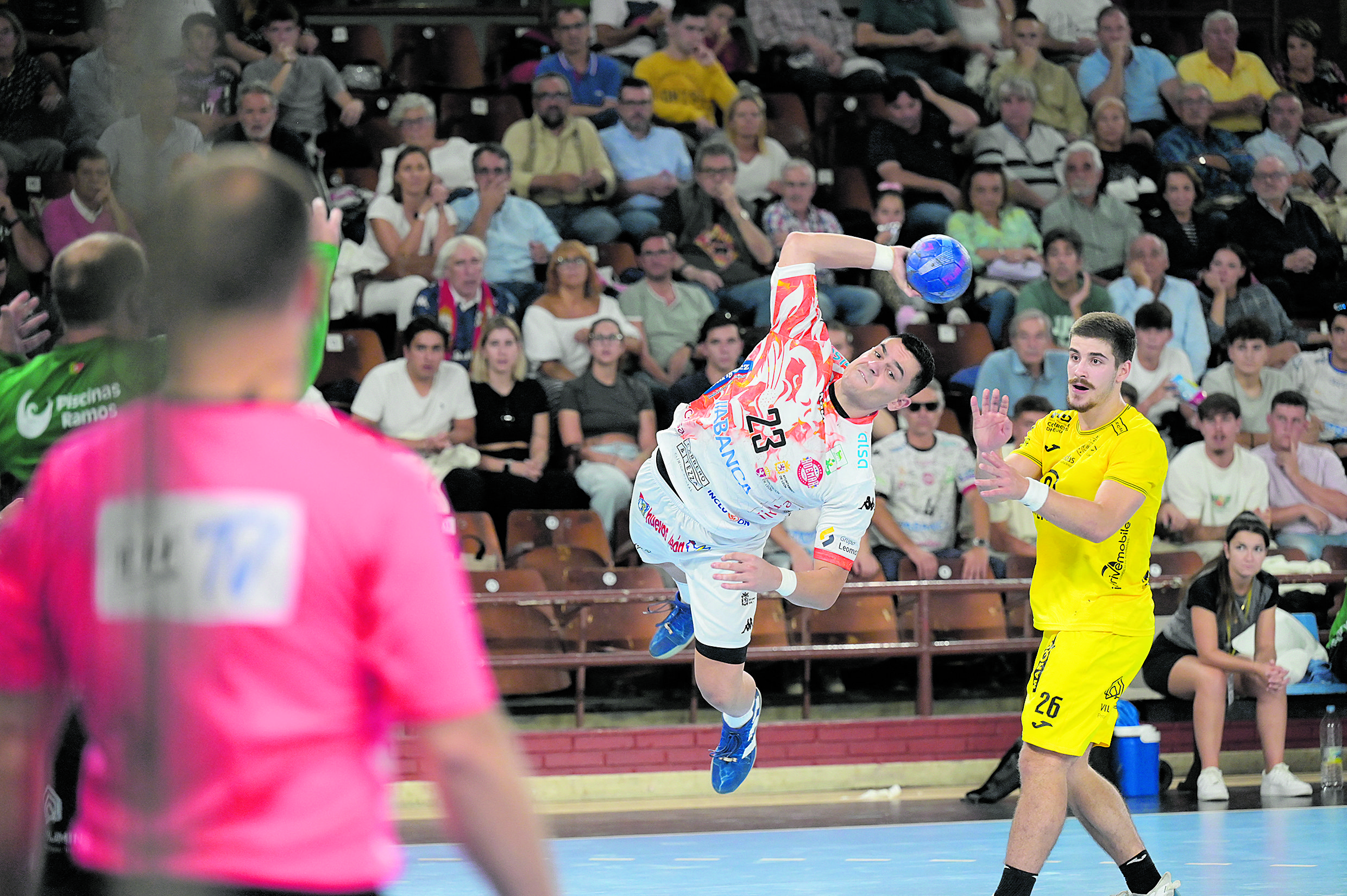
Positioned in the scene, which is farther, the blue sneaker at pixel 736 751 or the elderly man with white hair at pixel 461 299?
the elderly man with white hair at pixel 461 299

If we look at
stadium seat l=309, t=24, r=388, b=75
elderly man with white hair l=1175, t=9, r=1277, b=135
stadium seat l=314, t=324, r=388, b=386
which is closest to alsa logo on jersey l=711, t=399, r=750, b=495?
stadium seat l=314, t=324, r=388, b=386

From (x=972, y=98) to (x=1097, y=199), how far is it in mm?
1545

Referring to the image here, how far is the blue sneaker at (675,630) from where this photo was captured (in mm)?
6441

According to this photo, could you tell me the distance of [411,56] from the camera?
1235 cm

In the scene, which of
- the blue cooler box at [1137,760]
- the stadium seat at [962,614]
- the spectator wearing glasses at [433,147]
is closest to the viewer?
the blue cooler box at [1137,760]

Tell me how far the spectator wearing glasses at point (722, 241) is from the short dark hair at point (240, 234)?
343 inches

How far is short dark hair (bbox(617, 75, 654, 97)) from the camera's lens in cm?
1112

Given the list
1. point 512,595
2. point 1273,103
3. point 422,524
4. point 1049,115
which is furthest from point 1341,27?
point 422,524

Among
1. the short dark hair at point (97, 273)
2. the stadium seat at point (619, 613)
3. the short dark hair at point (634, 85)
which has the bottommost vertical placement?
the stadium seat at point (619, 613)

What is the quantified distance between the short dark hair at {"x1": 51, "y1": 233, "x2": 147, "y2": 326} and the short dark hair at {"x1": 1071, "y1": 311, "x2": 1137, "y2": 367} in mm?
3382

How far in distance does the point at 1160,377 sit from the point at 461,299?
4813 millimetres

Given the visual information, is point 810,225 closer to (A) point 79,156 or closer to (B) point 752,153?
(B) point 752,153

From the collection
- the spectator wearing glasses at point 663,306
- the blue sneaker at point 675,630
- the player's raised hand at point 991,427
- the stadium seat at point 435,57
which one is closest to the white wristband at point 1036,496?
the player's raised hand at point 991,427

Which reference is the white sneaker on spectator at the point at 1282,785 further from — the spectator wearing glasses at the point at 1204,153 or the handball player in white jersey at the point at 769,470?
the spectator wearing glasses at the point at 1204,153
